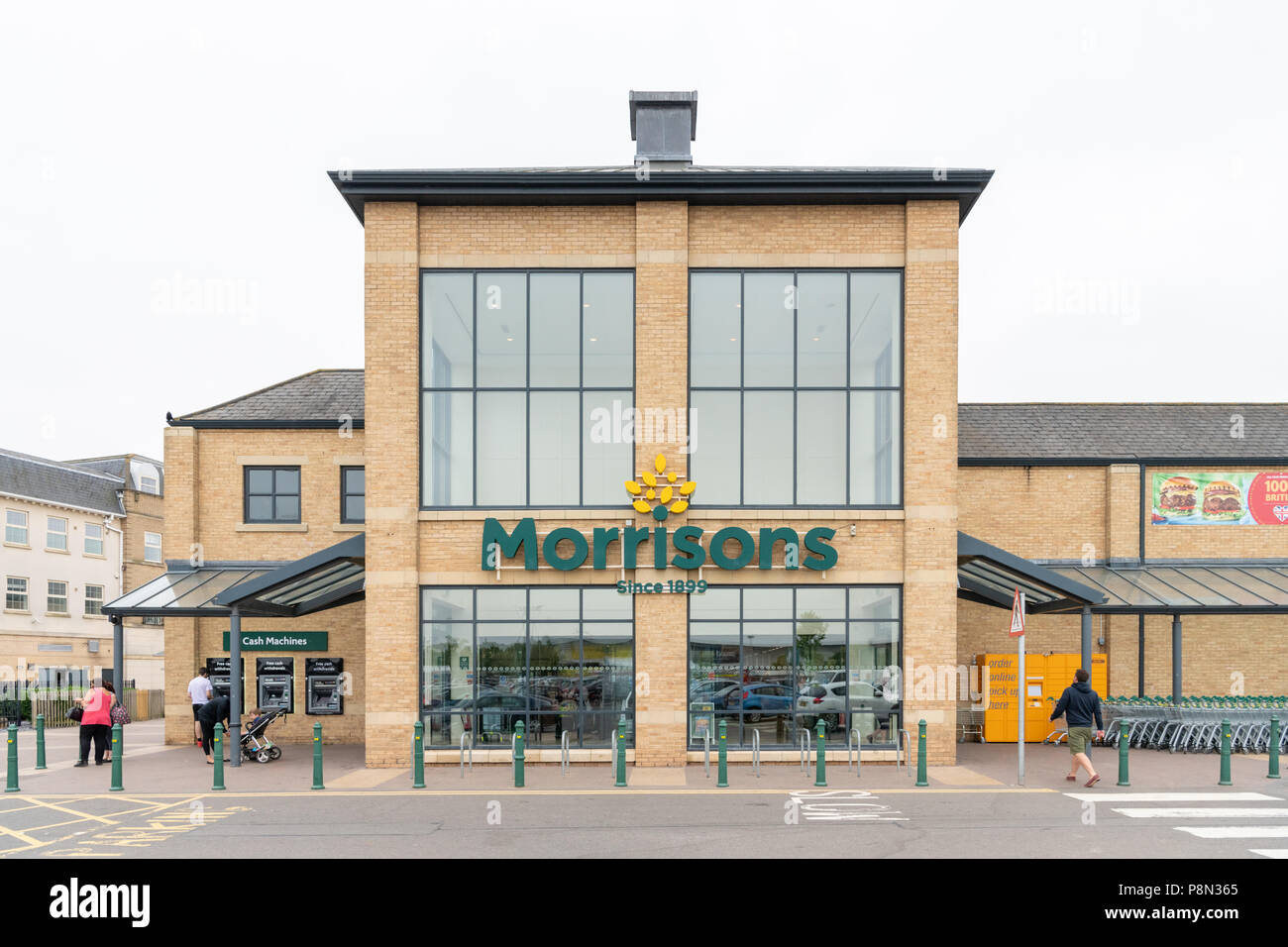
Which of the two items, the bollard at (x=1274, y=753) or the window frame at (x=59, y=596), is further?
the window frame at (x=59, y=596)

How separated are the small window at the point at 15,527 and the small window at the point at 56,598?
7.72ft

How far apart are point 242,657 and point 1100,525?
19286 millimetres

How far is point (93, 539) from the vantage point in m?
48.4

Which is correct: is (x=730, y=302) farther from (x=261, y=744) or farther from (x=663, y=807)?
(x=261, y=744)

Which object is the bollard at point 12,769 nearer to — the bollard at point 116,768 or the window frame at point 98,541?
the bollard at point 116,768

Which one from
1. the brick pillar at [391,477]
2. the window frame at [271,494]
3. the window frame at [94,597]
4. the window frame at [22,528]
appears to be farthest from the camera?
the window frame at [94,597]

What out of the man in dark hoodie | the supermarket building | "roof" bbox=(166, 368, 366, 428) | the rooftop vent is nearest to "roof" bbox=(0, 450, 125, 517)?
"roof" bbox=(166, 368, 366, 428)

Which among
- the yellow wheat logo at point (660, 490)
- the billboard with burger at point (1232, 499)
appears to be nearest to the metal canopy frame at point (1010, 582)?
the billboard with burger at point (1232, 499)

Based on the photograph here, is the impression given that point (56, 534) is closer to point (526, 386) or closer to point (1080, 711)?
point (526, 386)

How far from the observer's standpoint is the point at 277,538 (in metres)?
23.7

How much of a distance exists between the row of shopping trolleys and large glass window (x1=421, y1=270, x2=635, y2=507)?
11008 mm

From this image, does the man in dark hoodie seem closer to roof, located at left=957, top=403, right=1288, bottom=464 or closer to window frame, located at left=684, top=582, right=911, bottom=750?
window frame, located at left=684, top=582, right=911, bottom=750

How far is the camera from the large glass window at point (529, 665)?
1823cm

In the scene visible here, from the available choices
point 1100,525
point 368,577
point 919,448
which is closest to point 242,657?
point 368,577
